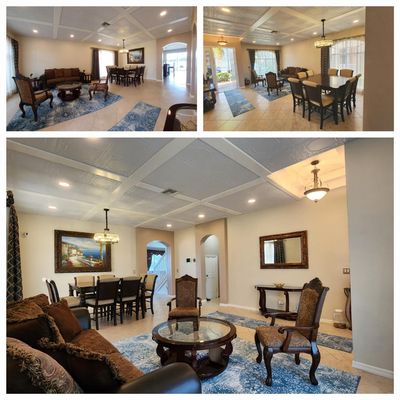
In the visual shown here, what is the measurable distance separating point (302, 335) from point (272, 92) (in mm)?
2299

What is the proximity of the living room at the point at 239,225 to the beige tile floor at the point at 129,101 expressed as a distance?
557 mm

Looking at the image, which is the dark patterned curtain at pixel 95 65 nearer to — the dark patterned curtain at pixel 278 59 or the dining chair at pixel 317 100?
the dark patterned curtain at pixel 278 59

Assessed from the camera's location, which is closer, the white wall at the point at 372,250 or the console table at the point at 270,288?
the white wall at the point at 372,250

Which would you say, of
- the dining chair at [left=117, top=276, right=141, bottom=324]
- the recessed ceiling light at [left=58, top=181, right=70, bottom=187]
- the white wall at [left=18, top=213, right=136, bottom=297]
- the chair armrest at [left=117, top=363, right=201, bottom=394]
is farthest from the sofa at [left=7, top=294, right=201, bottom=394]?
the white wall at [left=18, top=213, right=136, bottom=297]

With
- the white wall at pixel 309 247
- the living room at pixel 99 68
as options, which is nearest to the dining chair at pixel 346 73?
the living room at pixel 99 68

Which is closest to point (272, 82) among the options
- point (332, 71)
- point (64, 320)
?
point (332, 71)

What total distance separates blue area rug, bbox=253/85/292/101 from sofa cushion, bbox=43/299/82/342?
273 centimetres

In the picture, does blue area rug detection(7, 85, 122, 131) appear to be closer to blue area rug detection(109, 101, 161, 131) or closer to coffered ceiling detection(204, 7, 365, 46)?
blue area rug detection(109, 101, 161, 131)

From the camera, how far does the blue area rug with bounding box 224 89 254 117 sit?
2096 millimetres

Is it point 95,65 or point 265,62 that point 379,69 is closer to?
point 265,62

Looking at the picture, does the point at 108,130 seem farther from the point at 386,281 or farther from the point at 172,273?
the point at 172,273

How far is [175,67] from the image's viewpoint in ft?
6.81

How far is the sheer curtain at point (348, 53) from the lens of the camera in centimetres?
188
